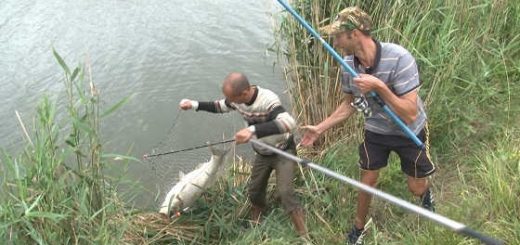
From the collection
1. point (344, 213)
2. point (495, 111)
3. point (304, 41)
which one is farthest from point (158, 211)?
point (495, 111)

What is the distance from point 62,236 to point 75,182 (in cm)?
33

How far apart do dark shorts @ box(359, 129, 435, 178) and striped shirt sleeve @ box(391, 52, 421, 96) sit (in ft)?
1.19

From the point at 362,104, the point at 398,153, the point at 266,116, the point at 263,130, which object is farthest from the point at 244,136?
the point at 398,153

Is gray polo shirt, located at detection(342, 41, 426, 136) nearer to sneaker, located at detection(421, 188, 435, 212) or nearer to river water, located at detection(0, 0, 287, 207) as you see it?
sneaker, located at detection(421, 188, 435, 212)

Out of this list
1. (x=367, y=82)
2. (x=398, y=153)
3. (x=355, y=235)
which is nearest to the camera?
(x=367, y=82)

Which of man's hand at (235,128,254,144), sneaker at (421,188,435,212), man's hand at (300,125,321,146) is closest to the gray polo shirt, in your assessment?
man's hand at (300,125,321,146)

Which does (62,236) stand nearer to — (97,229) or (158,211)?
(97,229)

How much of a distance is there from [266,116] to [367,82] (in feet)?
3.06

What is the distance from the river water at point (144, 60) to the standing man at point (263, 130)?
1.43m

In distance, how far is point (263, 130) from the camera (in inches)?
142

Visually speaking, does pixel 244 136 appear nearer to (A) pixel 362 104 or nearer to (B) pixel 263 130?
(B) pixel 263 130

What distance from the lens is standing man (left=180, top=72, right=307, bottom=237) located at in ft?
11.9

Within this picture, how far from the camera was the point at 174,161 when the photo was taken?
5816mm

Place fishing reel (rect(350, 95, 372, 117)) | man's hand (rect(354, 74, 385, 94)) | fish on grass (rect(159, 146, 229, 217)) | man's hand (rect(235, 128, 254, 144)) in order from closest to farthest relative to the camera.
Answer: man's hand (rect(354, 74, 385, 94)) → fishing reel (rect(350, 95, 372, 117)) → man's hand (rect(235, 128, 254, 144)) → fish on grass (rect(159, 146, 229, 217))
